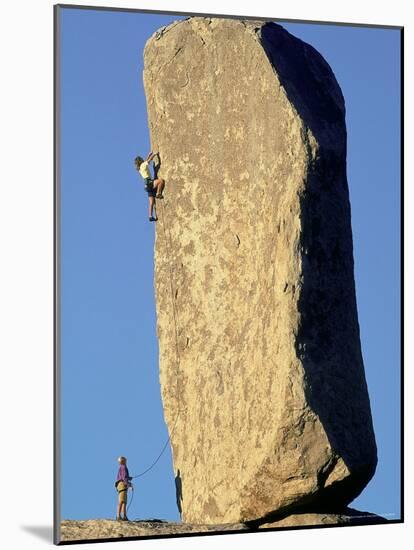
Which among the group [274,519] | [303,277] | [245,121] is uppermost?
[245,121]

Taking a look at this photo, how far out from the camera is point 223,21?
70.2ft

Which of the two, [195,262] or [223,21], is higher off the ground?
[223,21]

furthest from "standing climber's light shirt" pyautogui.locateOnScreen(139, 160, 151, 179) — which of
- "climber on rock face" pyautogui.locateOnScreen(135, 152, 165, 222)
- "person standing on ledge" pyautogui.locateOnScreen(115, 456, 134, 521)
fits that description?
"person standing on ledge" pyautogui.locateOnScreen(115, 456, 134, 521)

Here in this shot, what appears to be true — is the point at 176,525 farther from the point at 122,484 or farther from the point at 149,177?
the point at 149,177

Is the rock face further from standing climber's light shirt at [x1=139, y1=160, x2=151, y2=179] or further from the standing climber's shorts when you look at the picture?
the standing climber's shorts

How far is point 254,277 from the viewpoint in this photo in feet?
69.2

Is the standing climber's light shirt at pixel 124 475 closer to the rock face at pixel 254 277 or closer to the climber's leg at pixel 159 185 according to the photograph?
the rock face at pixel 254 277

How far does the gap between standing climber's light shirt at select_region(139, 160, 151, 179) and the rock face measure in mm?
132

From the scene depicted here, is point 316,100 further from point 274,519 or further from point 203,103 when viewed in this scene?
point 274,519

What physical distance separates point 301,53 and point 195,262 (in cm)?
207

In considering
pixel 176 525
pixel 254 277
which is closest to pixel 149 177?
pixel 254 277

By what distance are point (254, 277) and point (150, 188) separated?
62.2 inches

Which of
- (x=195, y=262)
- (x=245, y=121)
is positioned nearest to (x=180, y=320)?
(x=195, y=262)

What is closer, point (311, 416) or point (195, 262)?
point (311, 416)
